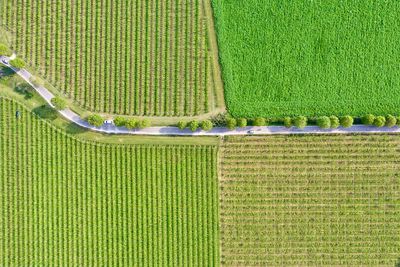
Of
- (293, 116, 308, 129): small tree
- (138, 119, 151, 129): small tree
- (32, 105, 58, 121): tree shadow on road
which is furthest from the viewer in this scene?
(32, 105, 58, 121): tree shadow on road

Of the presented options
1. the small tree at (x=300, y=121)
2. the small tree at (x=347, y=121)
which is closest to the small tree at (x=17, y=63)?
the small tree at (x=300, y=121)

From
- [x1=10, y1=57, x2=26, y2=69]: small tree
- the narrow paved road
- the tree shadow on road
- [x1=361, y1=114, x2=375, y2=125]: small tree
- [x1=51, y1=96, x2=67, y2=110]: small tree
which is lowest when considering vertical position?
the narrow paved road

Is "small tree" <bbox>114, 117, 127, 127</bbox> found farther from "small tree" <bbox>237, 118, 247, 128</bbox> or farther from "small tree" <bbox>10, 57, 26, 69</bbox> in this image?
"small tree" <bbox>237, 118, 247, 128</bbox>

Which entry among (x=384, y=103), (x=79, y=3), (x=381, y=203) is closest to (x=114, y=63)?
(x=79, y=3)

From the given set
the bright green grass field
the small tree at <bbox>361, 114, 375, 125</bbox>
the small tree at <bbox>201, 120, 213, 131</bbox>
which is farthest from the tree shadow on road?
the small tree at <bbox>361, 114, 375, 125</bbox>

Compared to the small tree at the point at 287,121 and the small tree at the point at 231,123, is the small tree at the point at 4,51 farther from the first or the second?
the small tree at the point at 287,121

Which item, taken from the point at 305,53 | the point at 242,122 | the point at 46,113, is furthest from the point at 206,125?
the point at 46,113

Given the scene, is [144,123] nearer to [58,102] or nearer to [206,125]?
[206,125]
